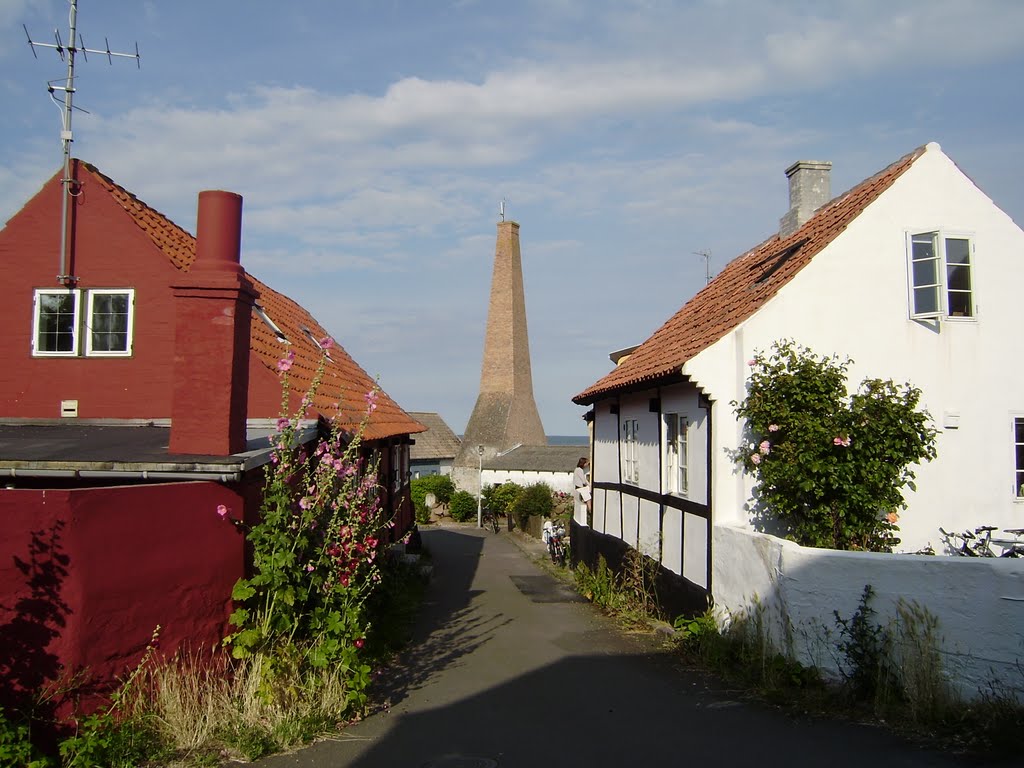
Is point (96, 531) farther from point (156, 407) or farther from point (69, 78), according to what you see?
point (69, 78)

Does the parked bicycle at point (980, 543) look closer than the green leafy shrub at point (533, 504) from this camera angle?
Yes

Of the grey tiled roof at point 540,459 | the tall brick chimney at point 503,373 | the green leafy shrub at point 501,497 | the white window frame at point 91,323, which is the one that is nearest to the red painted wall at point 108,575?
the white window frame at point 91,323

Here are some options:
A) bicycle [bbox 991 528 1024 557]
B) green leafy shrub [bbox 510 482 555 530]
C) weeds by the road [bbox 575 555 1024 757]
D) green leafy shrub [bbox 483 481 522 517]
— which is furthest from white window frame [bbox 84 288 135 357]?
green leafy shrub [bbox 483 481 522 517]

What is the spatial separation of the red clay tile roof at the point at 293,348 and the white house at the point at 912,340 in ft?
15.6

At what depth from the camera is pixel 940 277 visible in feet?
36.2

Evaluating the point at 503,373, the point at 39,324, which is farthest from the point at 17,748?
the point at 503,373

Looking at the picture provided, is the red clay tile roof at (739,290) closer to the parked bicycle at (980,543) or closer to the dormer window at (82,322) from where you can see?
the parked bicycle at (980,543)

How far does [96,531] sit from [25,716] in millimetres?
1289

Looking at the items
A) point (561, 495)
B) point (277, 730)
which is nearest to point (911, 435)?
point (277, 730)

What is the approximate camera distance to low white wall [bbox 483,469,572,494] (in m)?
47.1

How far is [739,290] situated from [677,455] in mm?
3184

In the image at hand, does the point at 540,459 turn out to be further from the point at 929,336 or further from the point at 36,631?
the point at 36,631

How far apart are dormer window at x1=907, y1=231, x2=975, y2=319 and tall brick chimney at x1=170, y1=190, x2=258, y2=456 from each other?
8402 mm

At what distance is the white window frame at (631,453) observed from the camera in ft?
48.4
